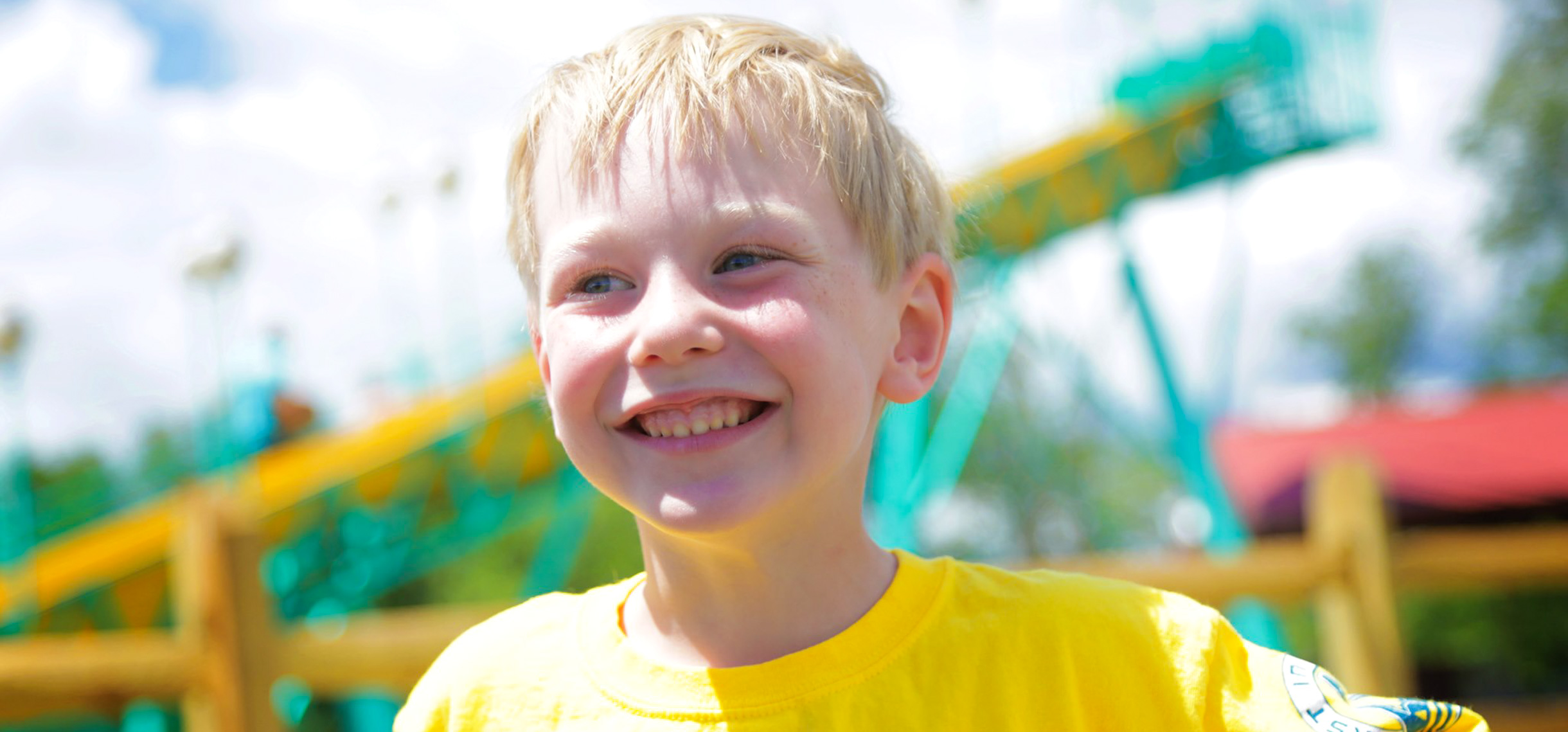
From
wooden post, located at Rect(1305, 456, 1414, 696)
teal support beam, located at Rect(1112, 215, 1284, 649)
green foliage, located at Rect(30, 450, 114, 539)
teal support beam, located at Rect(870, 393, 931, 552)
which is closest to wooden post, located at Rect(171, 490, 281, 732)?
wooden post, located at Rect(1305, 456, 1414, 696)

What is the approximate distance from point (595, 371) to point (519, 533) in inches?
679

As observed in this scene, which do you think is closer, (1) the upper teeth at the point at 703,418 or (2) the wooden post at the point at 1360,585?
(1) the upper teeth at the point at 703,418

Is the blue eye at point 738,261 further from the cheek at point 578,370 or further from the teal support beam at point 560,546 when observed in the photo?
the teal support beam at point 560,546

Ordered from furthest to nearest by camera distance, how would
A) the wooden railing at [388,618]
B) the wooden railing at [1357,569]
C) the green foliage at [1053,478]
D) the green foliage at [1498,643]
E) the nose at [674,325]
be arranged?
the green foliage at [1053,478], the green foliage at [1498,643], the wooden railing at [1357,569], the wooden railing at [388,618], the nose at [674,325]

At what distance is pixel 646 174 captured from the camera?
0.95 m

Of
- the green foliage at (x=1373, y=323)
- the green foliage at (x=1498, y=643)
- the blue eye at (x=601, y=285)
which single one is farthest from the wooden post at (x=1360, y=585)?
the green foliage at (x=1373, y=323)

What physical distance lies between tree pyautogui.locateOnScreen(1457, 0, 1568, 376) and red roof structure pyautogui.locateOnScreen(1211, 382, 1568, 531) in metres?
4.04

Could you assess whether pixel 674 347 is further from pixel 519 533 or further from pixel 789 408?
pixel 519 533

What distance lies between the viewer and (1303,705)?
0.91 meters

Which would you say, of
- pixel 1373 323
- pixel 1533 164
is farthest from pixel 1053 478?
pixel 1533 164

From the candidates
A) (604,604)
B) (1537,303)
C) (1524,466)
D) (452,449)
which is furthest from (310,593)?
(1537,303)

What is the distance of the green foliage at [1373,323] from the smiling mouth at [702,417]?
63.7 ft

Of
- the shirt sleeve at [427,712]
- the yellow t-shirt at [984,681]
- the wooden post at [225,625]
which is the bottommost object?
the wooden post at [225,625]

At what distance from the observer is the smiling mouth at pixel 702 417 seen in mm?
936
